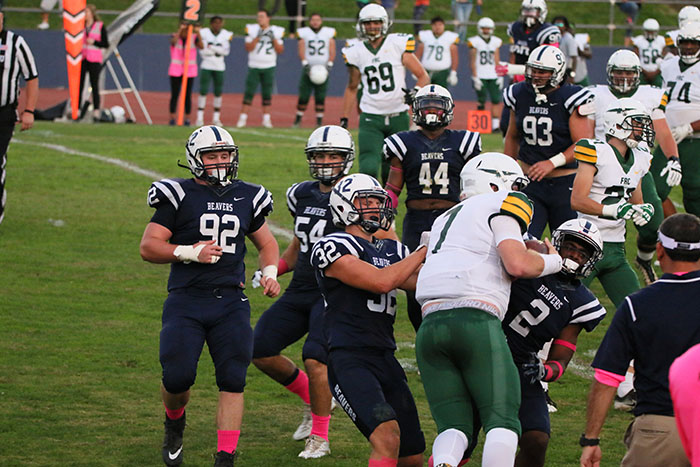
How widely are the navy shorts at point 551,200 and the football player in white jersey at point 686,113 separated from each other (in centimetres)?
205

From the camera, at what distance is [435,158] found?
761 centimetres

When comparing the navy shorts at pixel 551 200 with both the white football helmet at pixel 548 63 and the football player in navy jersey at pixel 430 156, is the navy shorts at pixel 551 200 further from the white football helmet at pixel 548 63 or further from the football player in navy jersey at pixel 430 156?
the football player in navy jersey at pixel 430 156

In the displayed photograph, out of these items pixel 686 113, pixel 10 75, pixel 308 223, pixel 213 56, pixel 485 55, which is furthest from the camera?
pixel 485 55

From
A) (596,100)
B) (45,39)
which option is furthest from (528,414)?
(45,39)

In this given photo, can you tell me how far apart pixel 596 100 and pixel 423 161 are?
2053mm

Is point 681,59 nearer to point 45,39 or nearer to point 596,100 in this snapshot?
point 596,100

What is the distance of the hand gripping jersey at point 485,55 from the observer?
20.1m

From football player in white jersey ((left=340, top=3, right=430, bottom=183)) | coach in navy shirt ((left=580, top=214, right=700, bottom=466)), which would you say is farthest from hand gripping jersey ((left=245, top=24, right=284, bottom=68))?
coach in navy shirt ((left=580, top=214, right=700, bottom=466))

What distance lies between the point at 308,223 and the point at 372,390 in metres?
1.57

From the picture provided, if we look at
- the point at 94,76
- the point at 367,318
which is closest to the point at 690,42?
the point at 367,318

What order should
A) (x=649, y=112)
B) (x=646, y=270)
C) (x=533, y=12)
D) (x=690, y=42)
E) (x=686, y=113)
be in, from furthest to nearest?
(x=533, y=12), (x=686, y=113), (x=690, y=42), (x=646, y=270), (x=649, y=112)

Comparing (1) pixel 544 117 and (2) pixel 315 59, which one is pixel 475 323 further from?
(2) pixel 315 59

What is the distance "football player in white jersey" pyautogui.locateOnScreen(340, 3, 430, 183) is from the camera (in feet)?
36.3

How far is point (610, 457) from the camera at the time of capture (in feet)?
20.3
